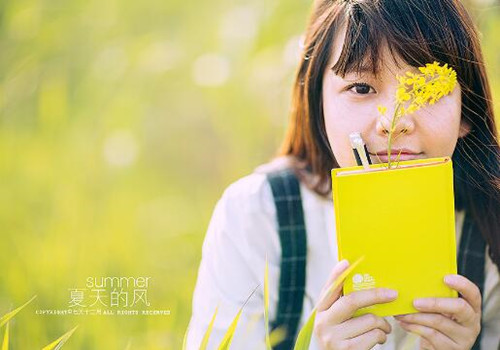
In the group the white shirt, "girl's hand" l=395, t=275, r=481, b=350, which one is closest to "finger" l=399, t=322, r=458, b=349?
"girl's hand" l=395, t=275, r=481, b=350

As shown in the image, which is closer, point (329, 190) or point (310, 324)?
point (310, 324)

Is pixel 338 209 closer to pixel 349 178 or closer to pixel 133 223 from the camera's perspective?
pixel 349 178

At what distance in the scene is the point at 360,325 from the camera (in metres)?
1.09

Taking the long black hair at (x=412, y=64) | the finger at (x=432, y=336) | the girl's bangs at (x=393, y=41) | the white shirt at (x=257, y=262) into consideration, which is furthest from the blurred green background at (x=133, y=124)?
the finger at (x=432, y=336)

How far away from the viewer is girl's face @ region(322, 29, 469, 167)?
112 centimetres

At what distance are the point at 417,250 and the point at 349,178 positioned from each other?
0.46 ft

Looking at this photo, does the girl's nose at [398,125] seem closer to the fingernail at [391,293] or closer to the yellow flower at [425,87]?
the yellow flower at [425,87]

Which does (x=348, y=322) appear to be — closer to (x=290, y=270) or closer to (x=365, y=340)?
(x=365, y=340)

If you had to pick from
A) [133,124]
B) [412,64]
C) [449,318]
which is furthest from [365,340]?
[133,124]

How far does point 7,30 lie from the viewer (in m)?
2.02

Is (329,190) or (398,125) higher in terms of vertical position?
(398,125)

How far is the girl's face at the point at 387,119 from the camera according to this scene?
1116mm

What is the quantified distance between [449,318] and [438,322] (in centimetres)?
3

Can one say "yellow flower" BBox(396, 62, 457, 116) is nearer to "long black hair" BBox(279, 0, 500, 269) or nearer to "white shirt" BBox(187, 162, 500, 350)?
"long black hair" BBox(279, 0, 500, 269)
